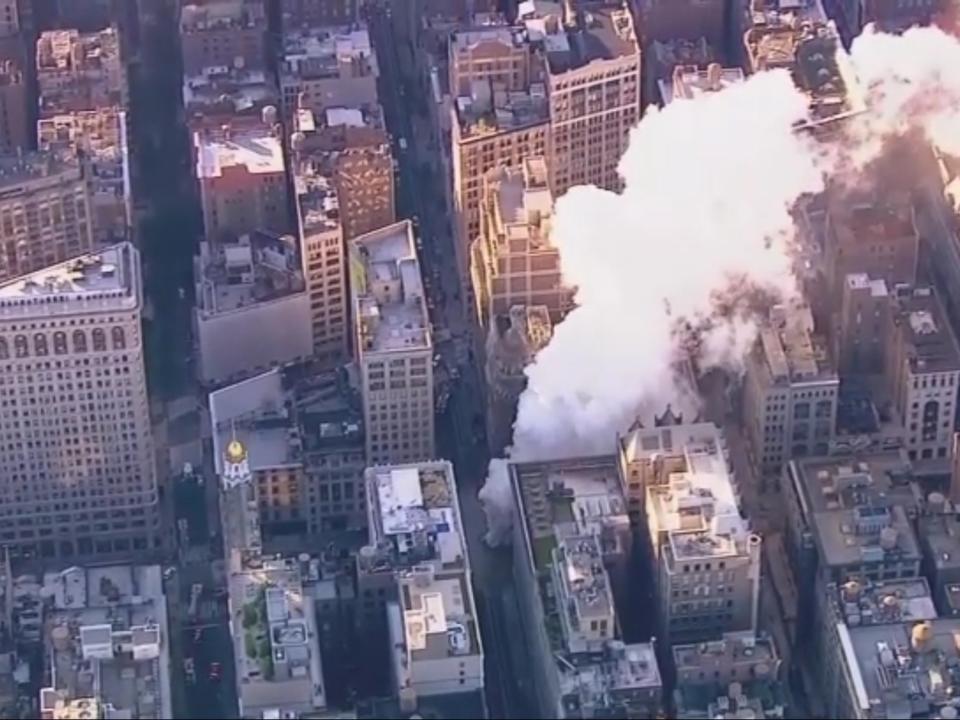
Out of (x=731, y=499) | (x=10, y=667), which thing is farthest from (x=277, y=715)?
(x=731, y=499)

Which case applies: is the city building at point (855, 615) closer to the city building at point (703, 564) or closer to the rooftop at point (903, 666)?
the rooftop at point (903, 666)

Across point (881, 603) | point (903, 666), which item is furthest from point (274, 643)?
point (903, 666)

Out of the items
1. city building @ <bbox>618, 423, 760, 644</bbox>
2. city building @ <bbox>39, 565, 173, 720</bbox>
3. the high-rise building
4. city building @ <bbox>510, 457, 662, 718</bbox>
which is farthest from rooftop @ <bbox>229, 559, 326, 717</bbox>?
city building @ <bbox>618, 423, 760, 644</bbox>

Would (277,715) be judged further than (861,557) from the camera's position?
No

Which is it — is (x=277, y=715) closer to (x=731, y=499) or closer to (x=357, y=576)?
(x=357, y=576)

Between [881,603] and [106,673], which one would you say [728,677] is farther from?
[106,673]

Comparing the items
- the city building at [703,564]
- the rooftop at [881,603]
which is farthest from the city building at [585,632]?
the rooftop at [881,603]
